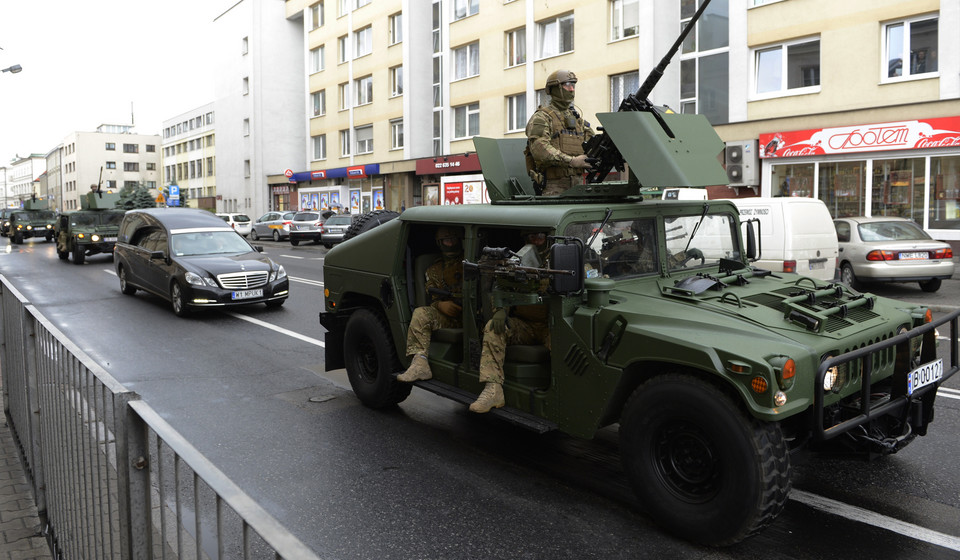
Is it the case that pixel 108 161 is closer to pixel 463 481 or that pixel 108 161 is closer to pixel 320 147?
pixel 320 147

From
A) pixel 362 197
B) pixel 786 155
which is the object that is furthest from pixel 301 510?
pixel 362 197

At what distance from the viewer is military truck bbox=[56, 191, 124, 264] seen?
2294 cm

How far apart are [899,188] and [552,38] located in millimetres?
15632

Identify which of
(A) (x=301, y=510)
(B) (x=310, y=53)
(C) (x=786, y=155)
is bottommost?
(A) (x=301, y=510)

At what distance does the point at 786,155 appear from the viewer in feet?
74.2

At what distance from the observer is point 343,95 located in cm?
4688

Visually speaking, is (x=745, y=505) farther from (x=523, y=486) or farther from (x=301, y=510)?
(x=301, y=510)

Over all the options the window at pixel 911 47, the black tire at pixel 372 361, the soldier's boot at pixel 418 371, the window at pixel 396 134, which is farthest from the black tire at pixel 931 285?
the window at pixel 396 134

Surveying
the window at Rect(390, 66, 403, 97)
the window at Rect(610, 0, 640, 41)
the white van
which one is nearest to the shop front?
the window at Rect(610, 0, 640, 41)

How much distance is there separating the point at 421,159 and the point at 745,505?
3534cm

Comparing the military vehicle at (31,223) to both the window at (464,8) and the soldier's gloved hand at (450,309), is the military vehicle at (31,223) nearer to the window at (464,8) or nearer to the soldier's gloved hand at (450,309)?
the window at (464,8)

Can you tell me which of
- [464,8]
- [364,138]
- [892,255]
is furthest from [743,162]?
[364,138]

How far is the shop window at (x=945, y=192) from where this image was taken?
1988 centimetres

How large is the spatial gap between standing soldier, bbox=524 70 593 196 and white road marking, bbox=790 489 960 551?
9.85 feet
